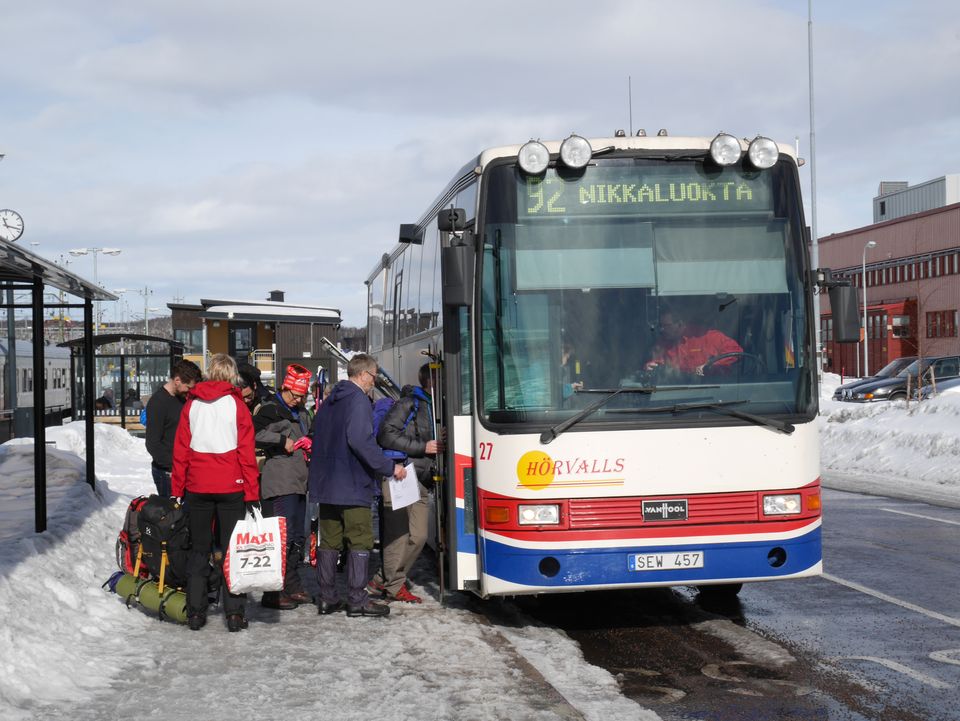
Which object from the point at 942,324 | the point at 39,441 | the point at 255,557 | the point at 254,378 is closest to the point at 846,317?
the point at 255,557

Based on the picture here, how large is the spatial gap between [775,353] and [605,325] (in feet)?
3.84

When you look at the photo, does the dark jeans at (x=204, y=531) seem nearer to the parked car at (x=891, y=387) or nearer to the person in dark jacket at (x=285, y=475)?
the person in dark jacket at (x=285, y=475)

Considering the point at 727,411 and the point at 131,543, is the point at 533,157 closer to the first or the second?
the point at 727,411

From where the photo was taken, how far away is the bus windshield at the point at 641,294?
805 cm

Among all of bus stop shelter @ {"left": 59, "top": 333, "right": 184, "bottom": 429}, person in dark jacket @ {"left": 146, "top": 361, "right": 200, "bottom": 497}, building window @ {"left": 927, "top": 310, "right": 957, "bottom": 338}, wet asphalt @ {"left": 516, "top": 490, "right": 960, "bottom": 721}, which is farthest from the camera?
building window @ {"left": 927, "top": 310, "right": 957, "bottom": 338}

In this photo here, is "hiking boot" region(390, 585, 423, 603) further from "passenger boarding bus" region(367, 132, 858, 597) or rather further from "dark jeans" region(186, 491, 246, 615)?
"dark jeans" region(186, 491, 246, 615)

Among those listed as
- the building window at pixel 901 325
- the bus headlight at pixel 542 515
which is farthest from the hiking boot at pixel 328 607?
the building window at pixel 901 325

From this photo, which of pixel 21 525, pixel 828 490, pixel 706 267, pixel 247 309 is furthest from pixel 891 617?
pixel 247 309

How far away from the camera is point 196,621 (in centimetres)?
832

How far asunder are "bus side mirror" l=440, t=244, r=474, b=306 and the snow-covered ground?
2221mm

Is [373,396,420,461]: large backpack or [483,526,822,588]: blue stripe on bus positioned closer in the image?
[483,526,822,588]: blue stripe on bus

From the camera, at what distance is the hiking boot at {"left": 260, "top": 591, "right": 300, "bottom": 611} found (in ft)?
29.8

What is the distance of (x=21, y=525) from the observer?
1188cm

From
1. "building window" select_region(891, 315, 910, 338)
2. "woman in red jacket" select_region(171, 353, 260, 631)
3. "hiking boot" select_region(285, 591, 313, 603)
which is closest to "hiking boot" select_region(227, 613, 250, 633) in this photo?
"woman in red jacket" select_region(171, 353, 260, 631)
